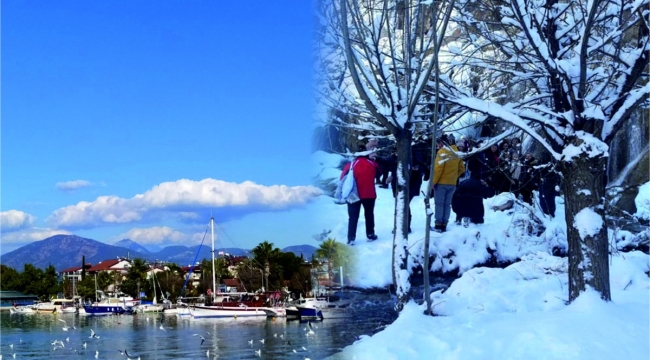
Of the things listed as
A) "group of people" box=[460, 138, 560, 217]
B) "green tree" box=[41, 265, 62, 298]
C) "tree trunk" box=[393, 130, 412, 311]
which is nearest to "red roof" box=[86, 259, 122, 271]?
"green tree" box=[41, 265, 62, 298]

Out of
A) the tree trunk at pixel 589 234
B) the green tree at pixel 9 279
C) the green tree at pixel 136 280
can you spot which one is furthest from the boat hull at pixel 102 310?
the tree trunk at pixel 589 234

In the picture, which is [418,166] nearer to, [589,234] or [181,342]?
[589,234]

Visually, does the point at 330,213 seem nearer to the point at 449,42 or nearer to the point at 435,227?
the point at 435,227

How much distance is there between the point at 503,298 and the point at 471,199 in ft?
2.56

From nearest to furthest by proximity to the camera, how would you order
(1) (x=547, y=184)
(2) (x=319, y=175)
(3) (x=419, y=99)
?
(2) (x=319, y=175)
(3) (x=419, y=99)
(1) (x=547, y=184)

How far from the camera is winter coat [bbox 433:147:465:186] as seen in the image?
A: 5.09 meters

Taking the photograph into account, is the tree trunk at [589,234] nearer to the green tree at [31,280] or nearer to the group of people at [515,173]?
the group of people at [515,173]

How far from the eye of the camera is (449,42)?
5383mm

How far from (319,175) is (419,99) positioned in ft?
3.59

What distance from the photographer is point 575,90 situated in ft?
15.7

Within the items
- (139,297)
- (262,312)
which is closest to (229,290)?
(262,312)

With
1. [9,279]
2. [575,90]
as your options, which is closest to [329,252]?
[575,90]

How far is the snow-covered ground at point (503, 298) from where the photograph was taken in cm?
423

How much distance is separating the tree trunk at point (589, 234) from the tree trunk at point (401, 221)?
111 cm
